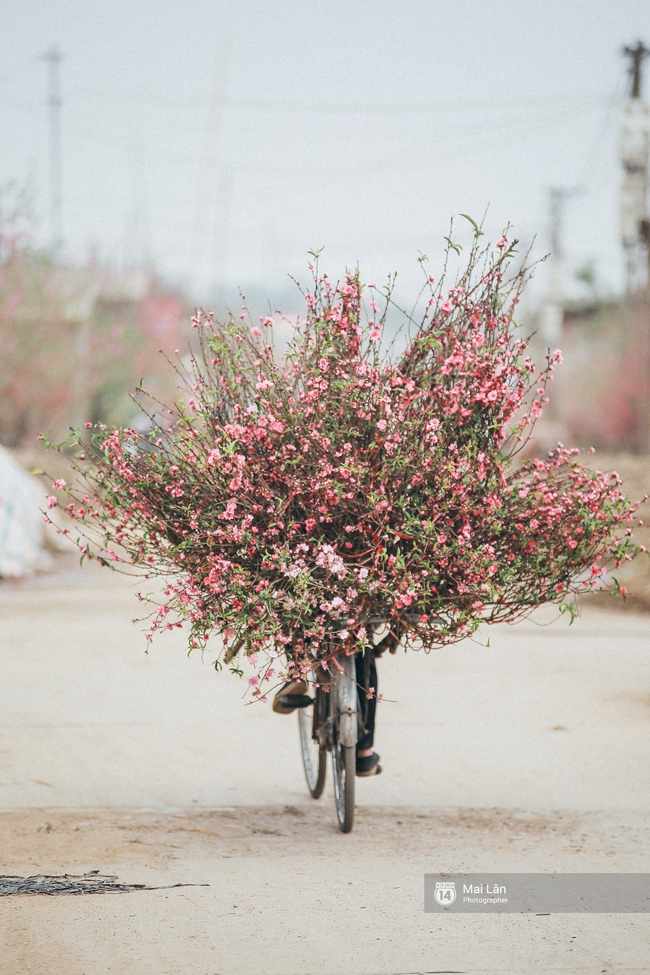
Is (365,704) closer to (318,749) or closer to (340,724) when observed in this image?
(340,724)

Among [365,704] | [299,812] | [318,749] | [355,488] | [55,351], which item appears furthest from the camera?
[55,351]

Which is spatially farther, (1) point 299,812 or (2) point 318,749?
(2) point 318,749

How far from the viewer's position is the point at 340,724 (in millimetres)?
5617

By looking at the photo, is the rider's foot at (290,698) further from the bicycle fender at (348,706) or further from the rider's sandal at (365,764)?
the rider's sandal at (365,764)

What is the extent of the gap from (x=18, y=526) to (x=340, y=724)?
1299cm

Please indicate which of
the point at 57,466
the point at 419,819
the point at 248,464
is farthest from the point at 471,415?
the point at 57,466

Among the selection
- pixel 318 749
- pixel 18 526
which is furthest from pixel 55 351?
pixel 318 749

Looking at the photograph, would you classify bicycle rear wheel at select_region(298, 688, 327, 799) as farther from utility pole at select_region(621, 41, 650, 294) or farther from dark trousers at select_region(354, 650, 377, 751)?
utility pole at select_region(621, 41, 650, 294)

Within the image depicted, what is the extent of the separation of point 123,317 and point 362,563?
3349 centimetres

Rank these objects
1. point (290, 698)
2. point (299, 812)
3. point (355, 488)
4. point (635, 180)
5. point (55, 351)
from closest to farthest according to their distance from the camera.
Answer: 1. point (355, 488)
2. point (290, 698)
3. point (299, 812)
4. point (635, 180)
5. point (55, 351)

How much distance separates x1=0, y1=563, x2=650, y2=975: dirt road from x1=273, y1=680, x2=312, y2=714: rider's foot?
1.99ft

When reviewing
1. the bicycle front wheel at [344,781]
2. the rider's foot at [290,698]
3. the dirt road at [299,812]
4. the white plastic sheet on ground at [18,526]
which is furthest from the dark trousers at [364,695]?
the white plastic sheet on ground at [18,526]

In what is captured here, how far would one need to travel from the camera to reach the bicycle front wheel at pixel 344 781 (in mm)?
5523

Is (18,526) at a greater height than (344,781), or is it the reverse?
(344,781)
